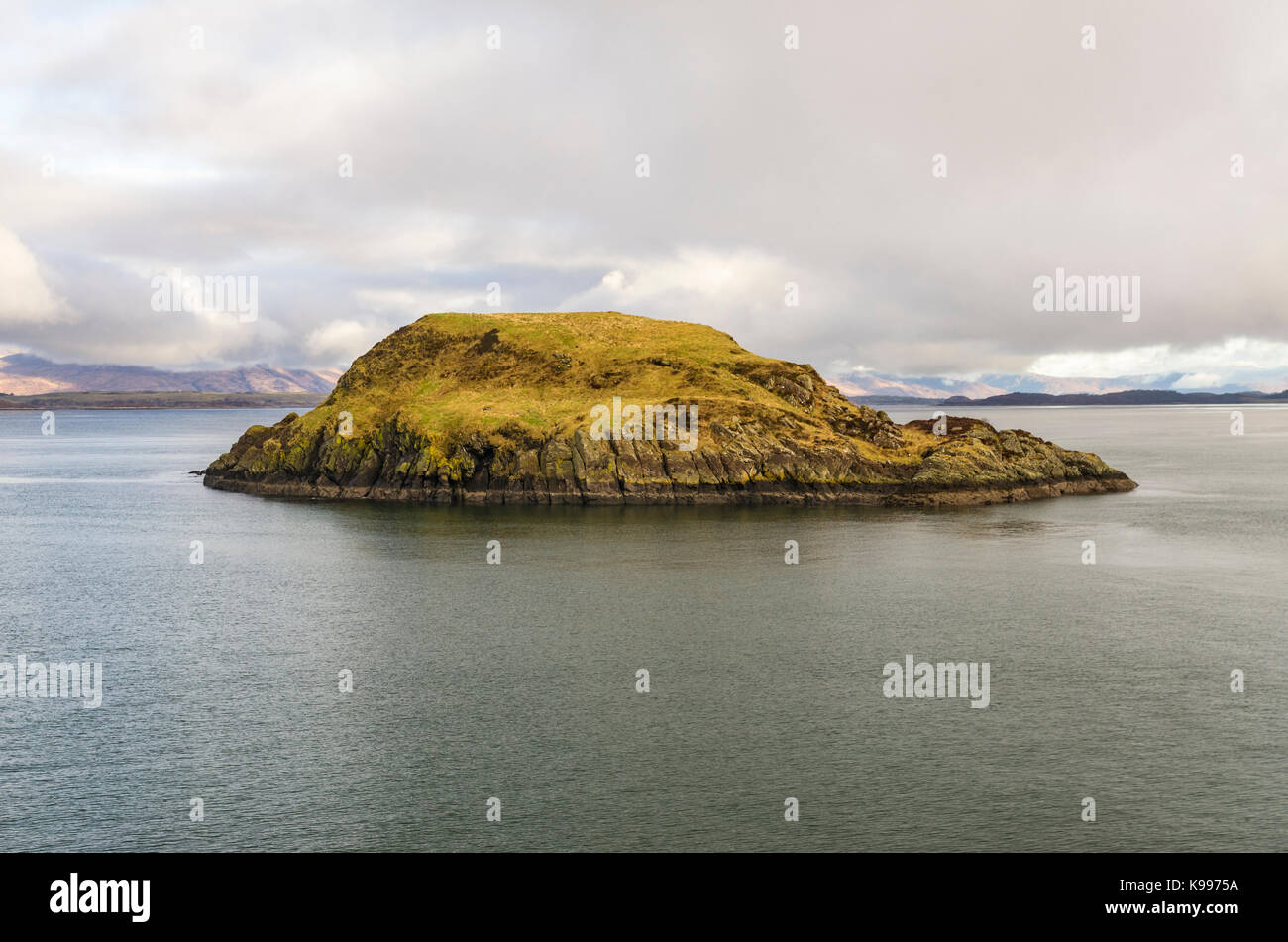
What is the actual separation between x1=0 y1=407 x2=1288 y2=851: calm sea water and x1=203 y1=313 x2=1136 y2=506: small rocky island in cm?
3135

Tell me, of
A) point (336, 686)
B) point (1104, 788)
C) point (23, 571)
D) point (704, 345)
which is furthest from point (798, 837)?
point (704, 345)

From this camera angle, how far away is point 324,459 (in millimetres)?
141250

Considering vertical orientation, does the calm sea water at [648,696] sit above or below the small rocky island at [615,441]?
below

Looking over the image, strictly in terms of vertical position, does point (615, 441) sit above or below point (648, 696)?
above

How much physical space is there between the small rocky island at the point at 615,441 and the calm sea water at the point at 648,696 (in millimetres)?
31346

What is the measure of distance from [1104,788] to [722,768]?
47.9 feet

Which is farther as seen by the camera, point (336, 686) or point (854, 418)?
point (854, 418)

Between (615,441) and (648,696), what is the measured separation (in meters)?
87.5

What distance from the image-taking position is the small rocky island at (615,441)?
420ft

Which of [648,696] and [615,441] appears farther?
[615,441]

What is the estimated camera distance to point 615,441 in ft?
439

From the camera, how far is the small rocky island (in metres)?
128

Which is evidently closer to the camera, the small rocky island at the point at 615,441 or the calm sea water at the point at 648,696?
the calm sea water at the point at 648,696
